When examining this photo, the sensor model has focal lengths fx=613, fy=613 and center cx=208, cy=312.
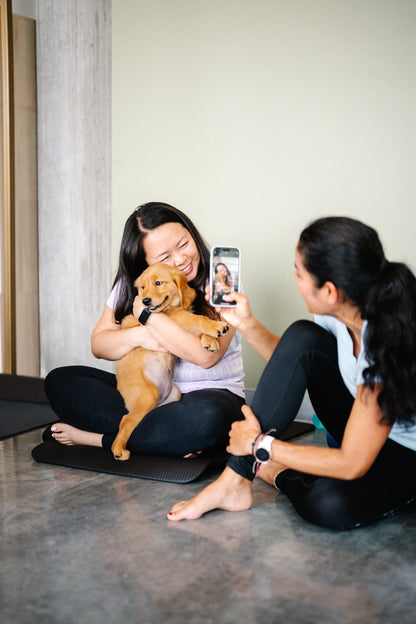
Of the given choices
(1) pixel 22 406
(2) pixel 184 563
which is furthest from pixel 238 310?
(1) pixel 22 406

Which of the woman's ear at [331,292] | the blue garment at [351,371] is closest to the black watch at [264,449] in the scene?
the blue garment at [351,371]

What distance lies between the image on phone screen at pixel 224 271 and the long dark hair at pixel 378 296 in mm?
389

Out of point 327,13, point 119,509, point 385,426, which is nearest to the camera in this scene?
point 385,426

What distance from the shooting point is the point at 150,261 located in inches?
90.3

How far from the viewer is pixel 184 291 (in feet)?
7.29

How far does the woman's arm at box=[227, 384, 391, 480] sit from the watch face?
16 mm

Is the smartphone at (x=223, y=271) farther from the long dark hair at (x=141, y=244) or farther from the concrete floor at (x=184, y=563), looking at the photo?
the concrete floor at (x=184, y=563)

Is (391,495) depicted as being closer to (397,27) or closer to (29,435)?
(29,435)

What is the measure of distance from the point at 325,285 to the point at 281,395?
32 centimetres

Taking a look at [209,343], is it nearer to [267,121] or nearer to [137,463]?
[137,463]

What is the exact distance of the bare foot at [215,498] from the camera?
1.70 metres

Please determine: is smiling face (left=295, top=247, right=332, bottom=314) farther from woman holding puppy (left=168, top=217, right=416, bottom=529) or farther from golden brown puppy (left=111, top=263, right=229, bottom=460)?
golden brown puppy (left=111, top=263, right=229, bottom=460)

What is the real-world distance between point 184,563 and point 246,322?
710mm

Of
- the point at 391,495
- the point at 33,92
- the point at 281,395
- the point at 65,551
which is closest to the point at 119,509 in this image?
the point at 65,551
